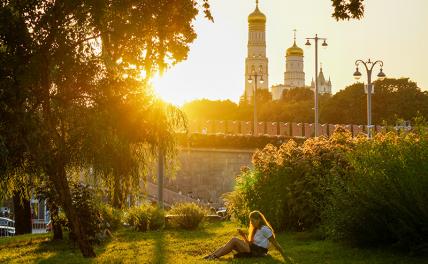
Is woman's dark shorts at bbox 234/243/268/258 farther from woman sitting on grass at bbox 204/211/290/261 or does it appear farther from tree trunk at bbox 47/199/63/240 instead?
tree trunk at bbox 47/199/63/240

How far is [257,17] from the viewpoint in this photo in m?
186

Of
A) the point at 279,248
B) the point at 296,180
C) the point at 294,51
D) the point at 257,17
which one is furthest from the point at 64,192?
the point at 294,51

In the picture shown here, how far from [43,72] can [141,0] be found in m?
2.09

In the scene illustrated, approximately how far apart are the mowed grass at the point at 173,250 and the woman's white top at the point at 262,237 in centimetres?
27

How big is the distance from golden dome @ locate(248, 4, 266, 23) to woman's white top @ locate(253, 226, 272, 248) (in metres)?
165

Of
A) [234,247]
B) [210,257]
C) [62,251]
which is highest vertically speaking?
[234,247]

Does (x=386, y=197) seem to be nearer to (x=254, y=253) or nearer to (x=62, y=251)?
(x=254, y=253)

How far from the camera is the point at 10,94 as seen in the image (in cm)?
1462

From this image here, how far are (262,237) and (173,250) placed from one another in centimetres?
281

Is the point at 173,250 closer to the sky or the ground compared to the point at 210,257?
closer to the ground

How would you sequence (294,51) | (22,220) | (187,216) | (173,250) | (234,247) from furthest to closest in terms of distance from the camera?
1. (294,51)
2. (22,220)
3. (187,216)
4. (173,250)
5. (234,247)

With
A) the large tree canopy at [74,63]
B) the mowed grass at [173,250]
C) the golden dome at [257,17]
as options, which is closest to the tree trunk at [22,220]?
the mowed grass at [173,250]

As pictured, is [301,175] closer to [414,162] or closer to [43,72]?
[414,162]

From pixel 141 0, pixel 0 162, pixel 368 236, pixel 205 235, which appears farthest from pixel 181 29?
pixel 205 235
